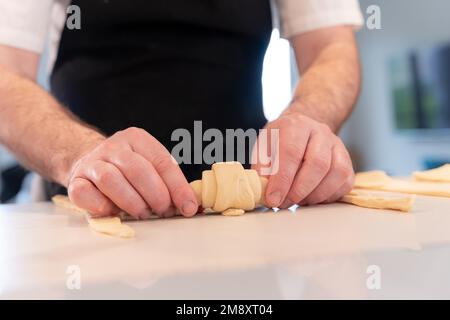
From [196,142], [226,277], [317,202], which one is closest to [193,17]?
[196,142]

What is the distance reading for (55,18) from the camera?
3.29 feet

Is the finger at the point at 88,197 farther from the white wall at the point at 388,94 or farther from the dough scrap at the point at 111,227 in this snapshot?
the white wall at the point at 388,94

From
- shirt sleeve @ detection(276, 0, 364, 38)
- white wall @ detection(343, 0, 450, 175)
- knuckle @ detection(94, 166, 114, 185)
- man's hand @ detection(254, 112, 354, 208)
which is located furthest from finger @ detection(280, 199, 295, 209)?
white wall @ detection(343, 0, 450, 175)

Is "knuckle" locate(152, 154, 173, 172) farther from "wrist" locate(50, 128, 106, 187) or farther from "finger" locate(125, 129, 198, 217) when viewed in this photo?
"wrist" locate(50, 128, 106, 187)

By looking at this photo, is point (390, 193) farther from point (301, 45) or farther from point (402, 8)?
point (402, 8)

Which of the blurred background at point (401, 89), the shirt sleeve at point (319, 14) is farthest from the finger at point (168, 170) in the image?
the blurred background at point (401, 89)

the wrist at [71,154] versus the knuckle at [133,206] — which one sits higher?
the wrist at [71,154]

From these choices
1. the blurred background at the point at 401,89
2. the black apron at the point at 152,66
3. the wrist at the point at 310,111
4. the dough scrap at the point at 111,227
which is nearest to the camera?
the dough scrap at the point at 111,227

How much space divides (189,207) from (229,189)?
0.05 m

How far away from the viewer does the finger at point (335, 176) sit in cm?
57

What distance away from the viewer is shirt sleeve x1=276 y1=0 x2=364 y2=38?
1.01 m

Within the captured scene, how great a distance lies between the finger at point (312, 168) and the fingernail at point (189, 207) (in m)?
0.12

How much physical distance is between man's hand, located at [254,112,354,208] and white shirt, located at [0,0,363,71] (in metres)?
0.51
